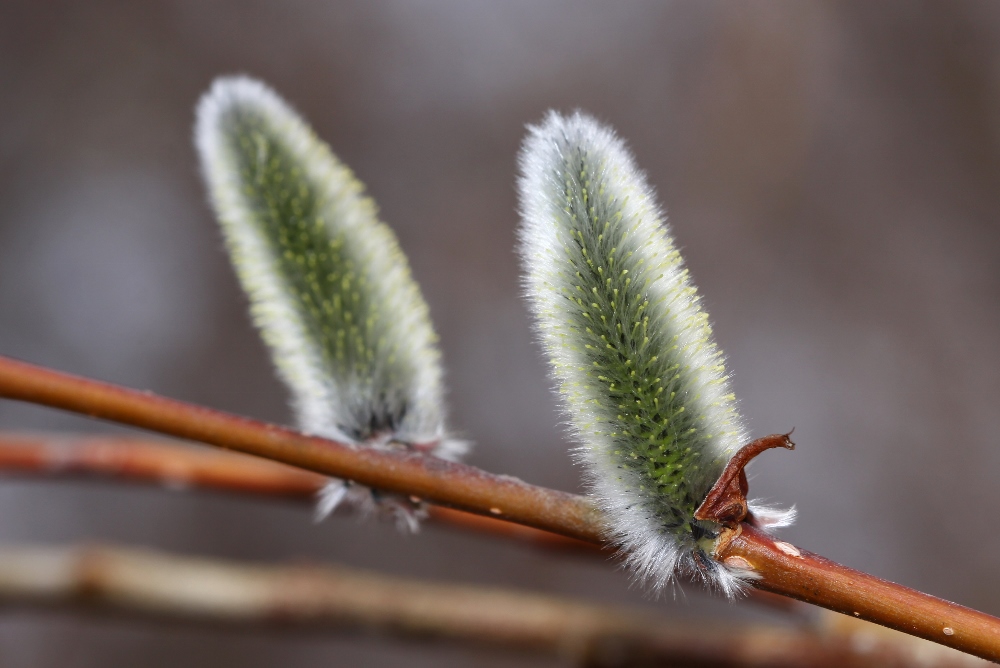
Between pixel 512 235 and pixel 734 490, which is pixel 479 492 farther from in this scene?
pixel 512 235

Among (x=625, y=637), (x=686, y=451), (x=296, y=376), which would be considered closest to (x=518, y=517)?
(x=686, y=451)

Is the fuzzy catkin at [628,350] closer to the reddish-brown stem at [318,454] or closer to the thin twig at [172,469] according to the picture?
the reddish-brown stem at [318,454]

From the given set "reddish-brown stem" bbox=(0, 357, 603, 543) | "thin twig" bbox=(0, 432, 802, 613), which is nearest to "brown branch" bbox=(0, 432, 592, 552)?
"thin twig" bbox=(0, 432, 802, 613)

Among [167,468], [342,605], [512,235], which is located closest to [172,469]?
[167,468]

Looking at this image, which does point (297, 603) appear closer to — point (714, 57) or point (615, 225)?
point (615, 225)

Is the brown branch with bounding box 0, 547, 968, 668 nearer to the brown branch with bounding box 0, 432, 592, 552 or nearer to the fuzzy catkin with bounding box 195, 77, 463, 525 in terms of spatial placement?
the brown branch with bounding box 0, 432, 592, 552

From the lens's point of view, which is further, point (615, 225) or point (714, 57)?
point (714, 57)

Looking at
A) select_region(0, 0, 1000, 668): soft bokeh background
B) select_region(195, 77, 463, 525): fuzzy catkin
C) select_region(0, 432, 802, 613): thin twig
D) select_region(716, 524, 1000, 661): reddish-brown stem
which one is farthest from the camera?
select_region(0, 0, 1000, 668): soft bokeh background

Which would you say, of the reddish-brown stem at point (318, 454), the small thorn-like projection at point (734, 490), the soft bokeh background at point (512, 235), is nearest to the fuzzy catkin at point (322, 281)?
the reddish-brown stem at point (318, 454)
